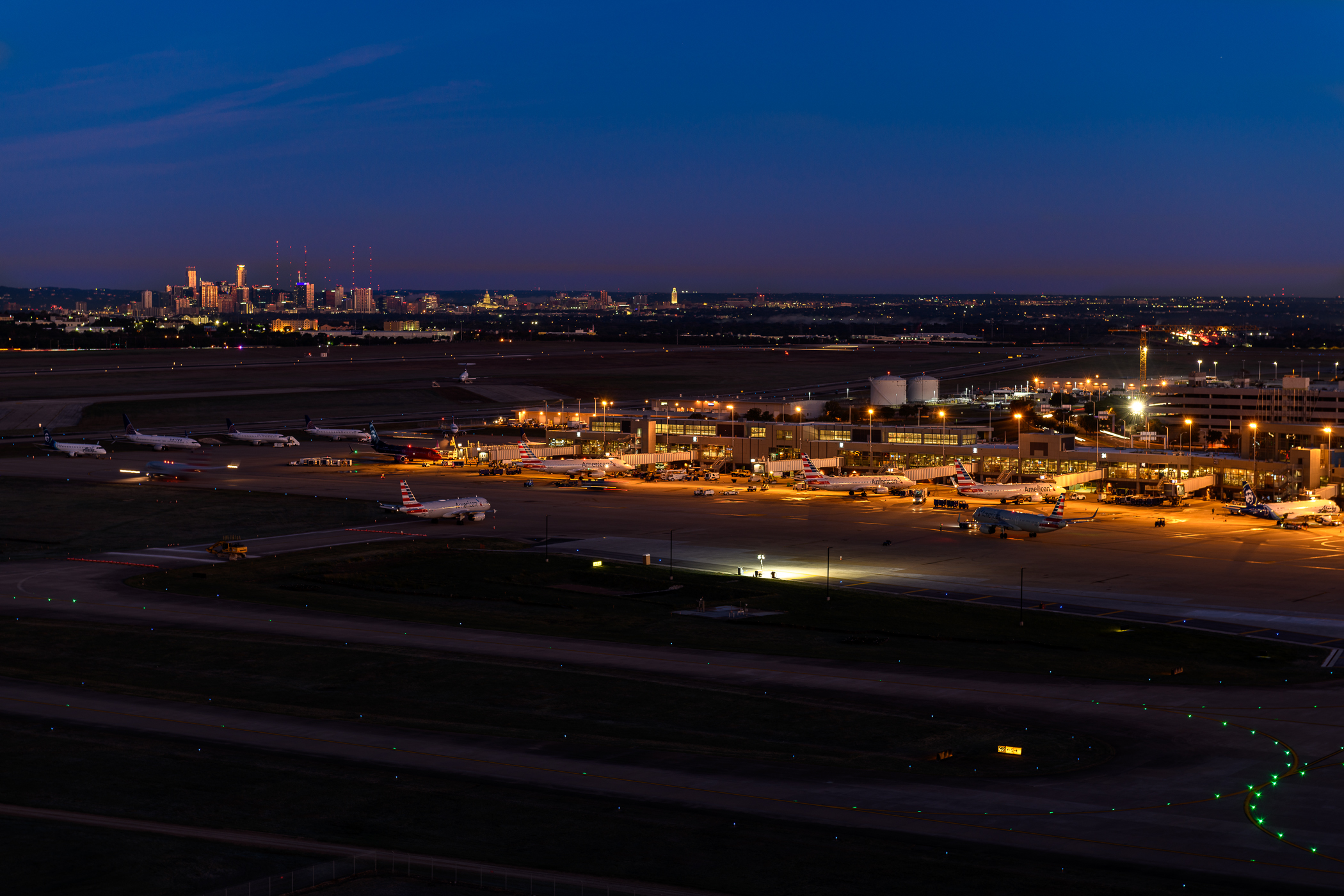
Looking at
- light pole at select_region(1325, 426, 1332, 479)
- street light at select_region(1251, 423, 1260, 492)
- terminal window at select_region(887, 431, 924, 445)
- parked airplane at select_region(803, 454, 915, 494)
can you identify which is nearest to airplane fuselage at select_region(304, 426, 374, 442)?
terminal window at select_region(887, 431, 924, 445)

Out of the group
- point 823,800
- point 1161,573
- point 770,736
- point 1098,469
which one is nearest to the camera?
point 823,800

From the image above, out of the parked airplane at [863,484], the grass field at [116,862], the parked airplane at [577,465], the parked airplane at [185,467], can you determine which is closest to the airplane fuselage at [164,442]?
the parked airplane at [185,467]

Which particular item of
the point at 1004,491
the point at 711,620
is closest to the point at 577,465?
the point at 1004,491

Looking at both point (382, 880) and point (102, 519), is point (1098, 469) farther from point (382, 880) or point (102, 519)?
point (382, 880)

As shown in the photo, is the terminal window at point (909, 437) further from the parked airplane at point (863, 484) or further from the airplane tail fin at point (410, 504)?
the airplane tail fin at point (410, 504)

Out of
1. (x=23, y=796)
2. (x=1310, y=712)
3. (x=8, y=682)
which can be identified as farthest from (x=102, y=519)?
(x=1310, y=712)

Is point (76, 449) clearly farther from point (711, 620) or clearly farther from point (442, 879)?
point (442, 879)

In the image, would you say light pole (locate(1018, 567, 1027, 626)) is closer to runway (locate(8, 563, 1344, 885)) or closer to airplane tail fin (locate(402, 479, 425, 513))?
runway (locate(8, 563, 1344, 885))
